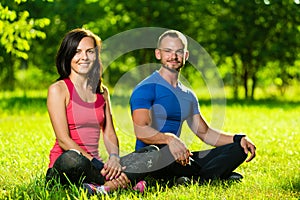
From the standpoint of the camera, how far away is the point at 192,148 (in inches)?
262

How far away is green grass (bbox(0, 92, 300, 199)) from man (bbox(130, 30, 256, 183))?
18 cm

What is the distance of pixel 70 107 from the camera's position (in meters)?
4.27

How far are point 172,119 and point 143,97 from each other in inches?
12.9

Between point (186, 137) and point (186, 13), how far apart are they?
10069 millimetres

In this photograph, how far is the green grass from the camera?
13.3ft

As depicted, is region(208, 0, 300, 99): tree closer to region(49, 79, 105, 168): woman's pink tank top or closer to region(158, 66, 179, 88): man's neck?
region(158, 66, 179, 88): man's neck

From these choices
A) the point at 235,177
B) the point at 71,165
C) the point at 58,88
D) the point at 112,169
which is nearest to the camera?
the point at 71,165

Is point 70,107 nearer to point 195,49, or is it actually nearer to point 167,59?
point 167,59

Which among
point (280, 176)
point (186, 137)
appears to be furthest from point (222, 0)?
point (280, 176)

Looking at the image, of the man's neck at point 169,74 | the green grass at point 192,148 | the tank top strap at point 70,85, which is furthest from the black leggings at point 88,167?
the man's neck at point 169,74

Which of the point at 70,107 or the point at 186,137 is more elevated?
the point at 70,107

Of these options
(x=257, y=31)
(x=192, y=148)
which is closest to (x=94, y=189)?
(x=192, y=148)

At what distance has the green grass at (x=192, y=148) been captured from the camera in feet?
13.3

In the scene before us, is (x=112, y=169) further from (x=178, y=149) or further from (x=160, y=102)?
(x=160, y=102)
